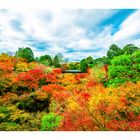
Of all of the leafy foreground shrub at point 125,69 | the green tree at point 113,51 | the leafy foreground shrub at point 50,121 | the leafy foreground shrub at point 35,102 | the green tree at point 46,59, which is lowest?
the leafy foreground shrub at point 50,121

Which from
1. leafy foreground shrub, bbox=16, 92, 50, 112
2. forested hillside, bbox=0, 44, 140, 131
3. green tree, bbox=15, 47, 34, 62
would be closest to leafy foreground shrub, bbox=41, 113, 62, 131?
forested hillside, bbox=0, 44, 140, 131

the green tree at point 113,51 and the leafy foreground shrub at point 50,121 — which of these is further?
the green tree at point 113,51

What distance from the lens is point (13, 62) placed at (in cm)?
396

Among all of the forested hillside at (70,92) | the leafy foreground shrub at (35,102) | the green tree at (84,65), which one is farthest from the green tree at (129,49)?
the leafy foreground shrub at (35,102)

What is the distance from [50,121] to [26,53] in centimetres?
96

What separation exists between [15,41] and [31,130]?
46.7 inches

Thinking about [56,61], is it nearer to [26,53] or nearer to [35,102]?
[26,53]

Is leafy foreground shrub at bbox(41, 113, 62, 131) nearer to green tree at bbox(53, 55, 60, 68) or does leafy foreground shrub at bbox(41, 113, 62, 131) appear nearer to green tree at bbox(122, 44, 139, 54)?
green tree at bbox(53, 55, 60, 68)

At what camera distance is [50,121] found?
3.86 meters

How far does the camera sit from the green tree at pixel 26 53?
3.95 m

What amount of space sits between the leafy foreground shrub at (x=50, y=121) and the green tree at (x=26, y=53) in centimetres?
79

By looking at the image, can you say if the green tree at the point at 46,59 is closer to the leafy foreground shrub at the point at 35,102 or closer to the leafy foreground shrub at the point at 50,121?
the leafy foreground shrub at the point at 35,102
